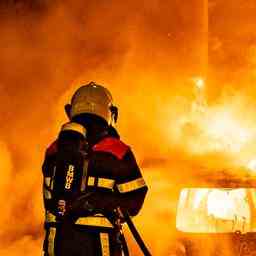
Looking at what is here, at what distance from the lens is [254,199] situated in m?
3.73

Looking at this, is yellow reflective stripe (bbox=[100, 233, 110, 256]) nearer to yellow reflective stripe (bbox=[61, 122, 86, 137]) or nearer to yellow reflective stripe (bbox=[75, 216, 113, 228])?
yellow reflective stripe (bbox=[75, 216, 113, 228])

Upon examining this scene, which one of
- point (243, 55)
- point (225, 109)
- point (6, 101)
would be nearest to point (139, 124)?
point (6, 101)

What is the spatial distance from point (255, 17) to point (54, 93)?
448 cm

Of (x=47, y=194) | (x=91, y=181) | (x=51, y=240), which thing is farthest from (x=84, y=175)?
(x=51, y=240)

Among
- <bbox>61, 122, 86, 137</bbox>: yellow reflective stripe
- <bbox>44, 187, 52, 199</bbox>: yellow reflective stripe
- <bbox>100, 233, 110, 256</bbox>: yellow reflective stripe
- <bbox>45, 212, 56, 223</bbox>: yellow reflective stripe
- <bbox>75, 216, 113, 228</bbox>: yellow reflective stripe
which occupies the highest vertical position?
<bbox>61, 122, 86, 137</bbox>: yellow reflective stripe

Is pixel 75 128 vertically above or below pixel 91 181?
above

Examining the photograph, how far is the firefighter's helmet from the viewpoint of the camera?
9.61 ft

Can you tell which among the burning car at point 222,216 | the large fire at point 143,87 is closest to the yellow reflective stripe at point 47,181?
the burning car at point 222,216

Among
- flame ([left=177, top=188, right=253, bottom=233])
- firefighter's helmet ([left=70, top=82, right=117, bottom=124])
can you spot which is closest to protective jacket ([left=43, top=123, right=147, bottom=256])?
firefighter's helmet ([left=70, top=82, right=117, bottom=124])

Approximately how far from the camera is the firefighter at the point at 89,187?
8.75ft

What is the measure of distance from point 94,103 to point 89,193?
0.51 meters

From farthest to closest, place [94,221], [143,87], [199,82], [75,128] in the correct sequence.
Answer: [199,82] → [143,87] → [94,221] → [75,128]

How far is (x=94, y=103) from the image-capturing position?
2945 mm

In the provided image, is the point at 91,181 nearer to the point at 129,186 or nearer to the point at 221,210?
the point at 129,186
